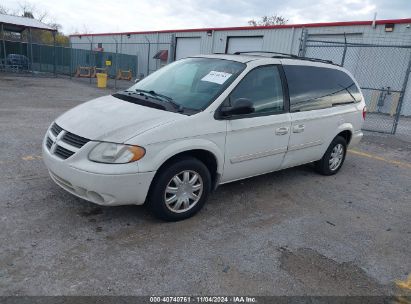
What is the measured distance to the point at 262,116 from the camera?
4160 millimetres

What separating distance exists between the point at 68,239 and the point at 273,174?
3.32 metres

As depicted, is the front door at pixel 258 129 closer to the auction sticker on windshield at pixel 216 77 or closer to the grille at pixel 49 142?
the auction sticker on windshield at pixel 216 77

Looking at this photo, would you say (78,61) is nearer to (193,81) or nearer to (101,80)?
(101,80)

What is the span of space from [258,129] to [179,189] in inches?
47.4

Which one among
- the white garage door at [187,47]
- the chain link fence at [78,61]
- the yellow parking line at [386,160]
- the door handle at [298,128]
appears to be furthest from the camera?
the white garage door at [187,47]

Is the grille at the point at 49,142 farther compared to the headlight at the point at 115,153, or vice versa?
the grille at the point at 49,142

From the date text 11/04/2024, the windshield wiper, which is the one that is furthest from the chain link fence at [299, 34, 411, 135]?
the date text 11/04/2024

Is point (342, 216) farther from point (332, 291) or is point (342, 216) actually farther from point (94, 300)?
point (94, 300)

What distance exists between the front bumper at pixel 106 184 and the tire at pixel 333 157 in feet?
10.6

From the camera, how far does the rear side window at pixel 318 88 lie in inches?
182

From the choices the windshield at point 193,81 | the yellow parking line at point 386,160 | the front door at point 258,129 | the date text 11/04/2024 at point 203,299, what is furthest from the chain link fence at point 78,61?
the date text 11/04/2024 at point 203,299

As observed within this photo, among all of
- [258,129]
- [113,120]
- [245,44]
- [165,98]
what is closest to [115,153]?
[113,120]

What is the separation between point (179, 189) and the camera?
362cm

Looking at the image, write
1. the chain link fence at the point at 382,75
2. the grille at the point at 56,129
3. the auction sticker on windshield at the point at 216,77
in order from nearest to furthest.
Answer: the grille at the point at 56,129, the auction sticker on windshield at the point at 216,77, the chain link fence at the point at 382,75
